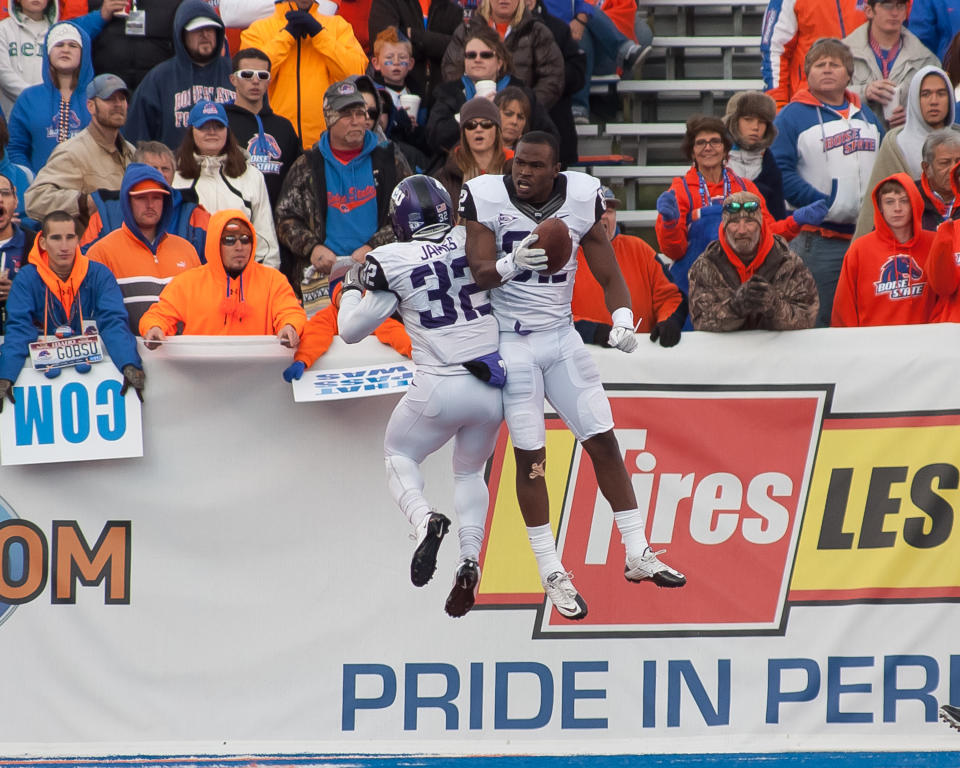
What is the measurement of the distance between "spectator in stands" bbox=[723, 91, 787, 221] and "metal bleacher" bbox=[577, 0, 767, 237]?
1.69 m

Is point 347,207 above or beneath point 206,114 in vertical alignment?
beneath

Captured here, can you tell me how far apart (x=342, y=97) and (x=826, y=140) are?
300 centimetres

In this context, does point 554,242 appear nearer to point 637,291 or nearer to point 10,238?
point 637,291

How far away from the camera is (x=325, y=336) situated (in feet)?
22.6

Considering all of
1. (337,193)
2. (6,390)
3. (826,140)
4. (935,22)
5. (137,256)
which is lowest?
(6,390)

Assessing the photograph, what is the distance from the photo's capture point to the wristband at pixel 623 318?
18.8 feet

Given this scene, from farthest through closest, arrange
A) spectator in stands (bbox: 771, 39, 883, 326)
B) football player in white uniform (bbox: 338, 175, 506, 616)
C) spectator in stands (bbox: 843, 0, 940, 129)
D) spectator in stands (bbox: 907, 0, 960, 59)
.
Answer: spectator in stands (bbox: 907, 0, 960, 59)
spectator in stands (bbox: 843, 0, 940, 129)
spectator in stands (bbox: 771, 39, 883, 326)
football player in white uniform (bbox: 338, 175, 506, 616)

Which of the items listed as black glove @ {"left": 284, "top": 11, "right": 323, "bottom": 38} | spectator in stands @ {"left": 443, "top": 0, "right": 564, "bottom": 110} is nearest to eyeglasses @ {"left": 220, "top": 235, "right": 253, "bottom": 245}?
black glove @ {"left": 284, "top": 11, "right": 323, "bottom": 38}

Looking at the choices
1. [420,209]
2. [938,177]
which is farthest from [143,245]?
[938,177]

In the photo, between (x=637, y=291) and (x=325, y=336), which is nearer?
(x=325, y=336)

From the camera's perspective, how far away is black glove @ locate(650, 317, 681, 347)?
702 cm

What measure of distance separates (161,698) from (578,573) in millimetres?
1992

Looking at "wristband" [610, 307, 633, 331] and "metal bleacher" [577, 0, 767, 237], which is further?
"metal bleacher" [577, 0, 767, 237]

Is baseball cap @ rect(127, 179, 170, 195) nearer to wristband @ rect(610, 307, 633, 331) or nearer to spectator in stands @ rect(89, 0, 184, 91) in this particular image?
spectator in stands @ rect(89, 0, 184, 91)
